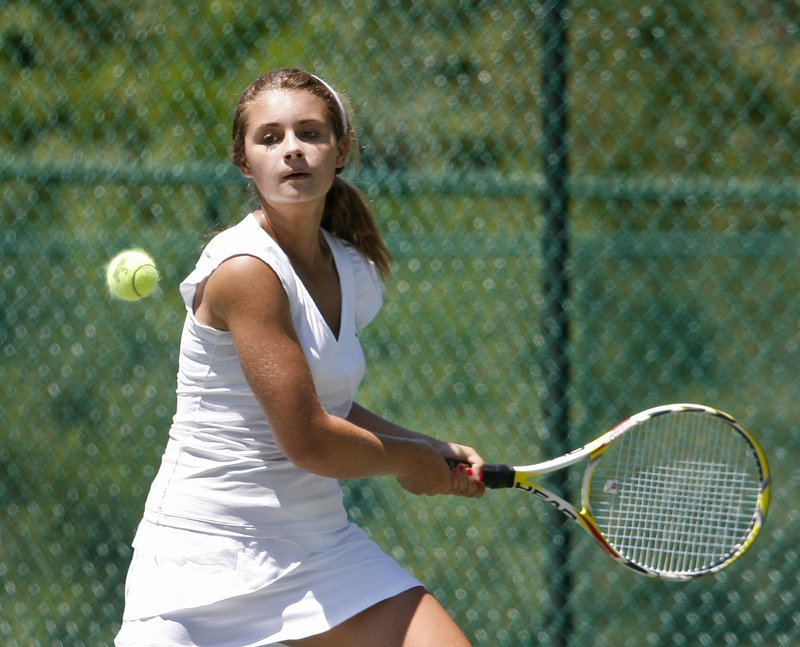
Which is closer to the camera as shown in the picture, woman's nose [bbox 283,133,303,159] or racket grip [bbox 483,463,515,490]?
woman's nose [bbox 283,133,303,159]

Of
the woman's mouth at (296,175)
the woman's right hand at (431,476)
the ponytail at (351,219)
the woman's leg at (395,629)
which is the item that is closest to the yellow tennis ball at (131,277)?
the ponytail at (351,219)

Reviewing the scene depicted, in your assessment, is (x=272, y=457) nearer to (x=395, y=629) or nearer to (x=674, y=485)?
(x=395, y=629)

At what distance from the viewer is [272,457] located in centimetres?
228

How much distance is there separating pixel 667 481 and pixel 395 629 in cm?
100

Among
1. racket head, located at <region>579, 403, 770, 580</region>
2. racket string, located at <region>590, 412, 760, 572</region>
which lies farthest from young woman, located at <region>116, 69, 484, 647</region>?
racket string, located at <region>590, 412, 760, 572</region>

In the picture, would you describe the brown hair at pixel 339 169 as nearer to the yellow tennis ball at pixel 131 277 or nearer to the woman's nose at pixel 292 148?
the woman's nose at pixel 292 148

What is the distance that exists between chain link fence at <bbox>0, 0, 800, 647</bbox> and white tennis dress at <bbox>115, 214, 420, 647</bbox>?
1.58m

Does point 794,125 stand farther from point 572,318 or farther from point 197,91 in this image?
point 197,91

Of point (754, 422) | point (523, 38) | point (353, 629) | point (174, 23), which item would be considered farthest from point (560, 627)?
point (174, 23)

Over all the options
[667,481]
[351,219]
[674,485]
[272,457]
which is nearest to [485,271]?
[674,485]

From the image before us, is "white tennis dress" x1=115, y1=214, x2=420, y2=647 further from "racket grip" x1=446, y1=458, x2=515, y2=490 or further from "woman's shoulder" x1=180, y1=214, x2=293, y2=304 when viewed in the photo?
"racket grip" x1=446, y1=458, x2=515, y2=490

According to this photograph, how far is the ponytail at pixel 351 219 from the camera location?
8.43 ft

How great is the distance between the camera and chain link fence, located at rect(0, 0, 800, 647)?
3721 mm

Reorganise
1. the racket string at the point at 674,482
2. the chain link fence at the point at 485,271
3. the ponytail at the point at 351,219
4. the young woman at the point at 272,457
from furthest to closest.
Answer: the chain link fence at the point at 485,271 → the racket string at the point at 674,482 → the ponytail at the point at 351,219 → the young woman at the point at 272,457
